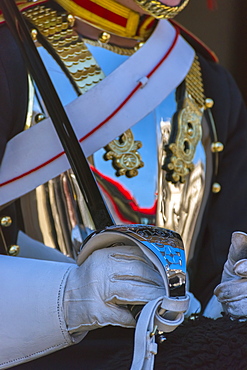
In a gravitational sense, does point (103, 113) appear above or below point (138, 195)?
above

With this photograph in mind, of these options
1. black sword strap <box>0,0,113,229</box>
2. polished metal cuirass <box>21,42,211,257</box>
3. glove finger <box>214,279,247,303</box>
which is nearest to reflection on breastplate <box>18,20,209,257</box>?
polished metal cuirass <box>21,42,211,257</box>

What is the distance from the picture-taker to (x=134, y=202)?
1604mm

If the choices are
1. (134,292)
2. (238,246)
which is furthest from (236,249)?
(134,292)

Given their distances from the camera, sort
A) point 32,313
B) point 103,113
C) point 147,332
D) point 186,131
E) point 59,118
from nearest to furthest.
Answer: point 147,332
point 32,313
point 59,118
point 103,113
point 186,131

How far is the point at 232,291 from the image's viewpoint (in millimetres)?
1381

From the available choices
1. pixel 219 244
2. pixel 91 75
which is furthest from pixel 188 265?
pixel 91 75

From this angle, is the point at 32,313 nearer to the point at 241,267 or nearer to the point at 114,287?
the point at 114,287

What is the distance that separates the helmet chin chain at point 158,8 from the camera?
162 centimetres

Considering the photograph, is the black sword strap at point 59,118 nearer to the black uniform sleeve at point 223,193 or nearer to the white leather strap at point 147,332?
the white leather strap at point 147,332

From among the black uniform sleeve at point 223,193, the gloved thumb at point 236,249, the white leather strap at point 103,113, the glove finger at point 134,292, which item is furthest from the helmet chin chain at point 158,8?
the glove finger at point 134,292

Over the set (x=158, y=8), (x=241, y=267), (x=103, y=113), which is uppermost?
(x=158, y=8)

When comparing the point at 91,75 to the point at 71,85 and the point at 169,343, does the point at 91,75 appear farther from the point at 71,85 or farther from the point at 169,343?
the point at 169,343

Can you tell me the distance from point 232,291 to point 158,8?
53 centimetres

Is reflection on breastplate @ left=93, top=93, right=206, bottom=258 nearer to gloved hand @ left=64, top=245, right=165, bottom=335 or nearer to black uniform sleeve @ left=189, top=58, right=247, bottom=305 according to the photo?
black uniform sleeve @ left=189, top=58, right=247, bottom=305
